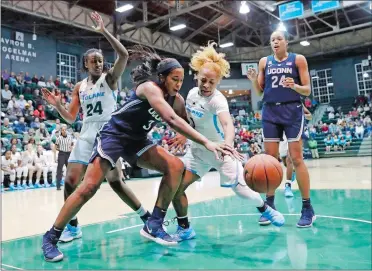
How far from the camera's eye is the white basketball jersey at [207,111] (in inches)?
123

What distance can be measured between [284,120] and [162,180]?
56.1 inches

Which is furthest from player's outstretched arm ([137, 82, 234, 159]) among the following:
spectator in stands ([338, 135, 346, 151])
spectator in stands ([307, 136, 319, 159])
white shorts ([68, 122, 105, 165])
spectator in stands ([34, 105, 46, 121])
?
spectator in stands ([338, 135, 346, 151])

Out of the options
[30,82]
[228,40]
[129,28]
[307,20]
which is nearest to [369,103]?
[307,20]

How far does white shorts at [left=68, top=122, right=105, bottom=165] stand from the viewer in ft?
10.6

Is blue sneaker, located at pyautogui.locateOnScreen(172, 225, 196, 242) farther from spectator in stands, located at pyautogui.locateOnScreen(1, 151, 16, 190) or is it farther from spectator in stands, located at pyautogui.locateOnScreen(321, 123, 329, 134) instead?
spectator in stands, located at pyautogui.locateOnScreen(321, 123, 329, 134)

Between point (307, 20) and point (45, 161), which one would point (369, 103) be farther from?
point (45, 161)

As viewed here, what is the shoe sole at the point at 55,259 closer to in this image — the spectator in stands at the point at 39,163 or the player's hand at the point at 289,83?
the player's hand at the point at 289,83

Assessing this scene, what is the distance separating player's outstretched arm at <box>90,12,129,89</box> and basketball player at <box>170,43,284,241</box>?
0.67 m

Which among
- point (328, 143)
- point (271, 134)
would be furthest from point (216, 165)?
point (328, 143)

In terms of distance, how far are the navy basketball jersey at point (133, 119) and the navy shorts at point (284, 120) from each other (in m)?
1.32

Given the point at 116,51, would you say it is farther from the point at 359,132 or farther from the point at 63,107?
the point at 359,132

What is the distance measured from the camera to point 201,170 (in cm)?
327

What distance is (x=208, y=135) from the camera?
3.28 meters

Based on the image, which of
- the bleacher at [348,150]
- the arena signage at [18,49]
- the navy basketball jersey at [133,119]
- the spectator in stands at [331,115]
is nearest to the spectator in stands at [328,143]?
the bleacher at [348,150]
